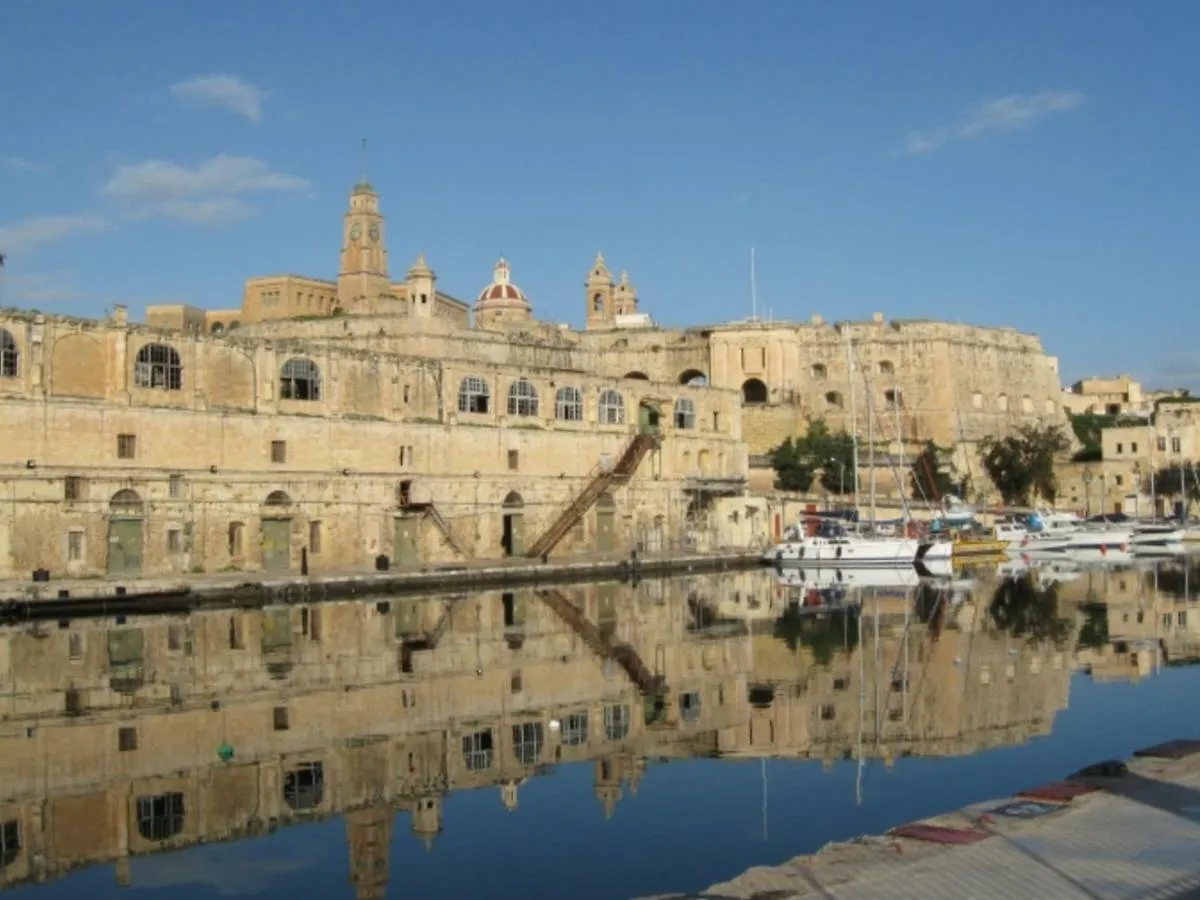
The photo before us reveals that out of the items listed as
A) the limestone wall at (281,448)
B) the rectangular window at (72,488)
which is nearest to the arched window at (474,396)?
the limestone wall at (281,448)

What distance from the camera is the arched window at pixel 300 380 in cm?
4191

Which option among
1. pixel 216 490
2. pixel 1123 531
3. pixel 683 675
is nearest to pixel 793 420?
pixel 1123 531

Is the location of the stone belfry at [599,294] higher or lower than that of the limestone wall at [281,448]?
higher

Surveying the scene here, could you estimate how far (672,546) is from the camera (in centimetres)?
5459

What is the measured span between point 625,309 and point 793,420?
20503 millimetres

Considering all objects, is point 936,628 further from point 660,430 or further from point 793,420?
point 793,420

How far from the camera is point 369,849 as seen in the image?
12648mm

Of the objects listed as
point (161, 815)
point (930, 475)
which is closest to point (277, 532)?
point (161, 815)

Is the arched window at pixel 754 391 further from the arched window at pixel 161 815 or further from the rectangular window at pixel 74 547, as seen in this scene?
the arched window at pixel 161 815

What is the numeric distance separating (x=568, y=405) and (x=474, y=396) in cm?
476

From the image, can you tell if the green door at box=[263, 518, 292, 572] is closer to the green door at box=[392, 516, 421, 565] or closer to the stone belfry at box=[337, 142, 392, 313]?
the green door at box=[392, 516, 421, 565]

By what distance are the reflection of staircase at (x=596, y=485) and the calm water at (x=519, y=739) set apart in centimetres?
1652

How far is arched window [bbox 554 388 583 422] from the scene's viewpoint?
2005 inches

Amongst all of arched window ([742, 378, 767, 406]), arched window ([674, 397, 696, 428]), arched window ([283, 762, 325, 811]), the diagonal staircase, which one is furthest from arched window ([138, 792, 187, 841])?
arched window ([742, 378, 767, 406])
